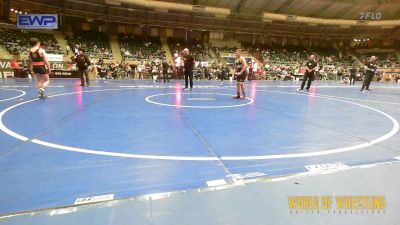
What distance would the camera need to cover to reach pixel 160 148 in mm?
4121

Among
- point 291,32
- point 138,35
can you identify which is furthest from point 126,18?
point 291,32

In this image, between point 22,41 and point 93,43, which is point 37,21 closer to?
point 22,41

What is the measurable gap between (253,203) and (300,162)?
4.72ft

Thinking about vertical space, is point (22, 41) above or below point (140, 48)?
below

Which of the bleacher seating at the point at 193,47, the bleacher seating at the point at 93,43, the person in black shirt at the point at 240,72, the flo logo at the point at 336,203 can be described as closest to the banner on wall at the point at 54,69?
the bleacher seating at the point at 93,43

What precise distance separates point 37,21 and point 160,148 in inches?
1016

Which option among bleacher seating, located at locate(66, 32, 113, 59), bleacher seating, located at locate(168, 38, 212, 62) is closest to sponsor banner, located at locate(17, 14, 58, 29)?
bleacher seating, located at locate(66, 32, 113, 59)

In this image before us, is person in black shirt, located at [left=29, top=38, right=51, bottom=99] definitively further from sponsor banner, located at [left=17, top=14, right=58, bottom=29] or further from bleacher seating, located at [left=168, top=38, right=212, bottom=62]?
bleacher seating, located at [left=168, top=38, right=212, bottom=62]

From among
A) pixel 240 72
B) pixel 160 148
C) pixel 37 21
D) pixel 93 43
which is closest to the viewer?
pixel 160 148

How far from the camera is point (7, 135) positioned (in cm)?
464

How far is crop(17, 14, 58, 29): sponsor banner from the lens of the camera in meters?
24.0

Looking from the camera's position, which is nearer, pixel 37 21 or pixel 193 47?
pixel 37 21

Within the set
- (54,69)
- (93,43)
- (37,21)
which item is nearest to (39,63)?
(54,69)

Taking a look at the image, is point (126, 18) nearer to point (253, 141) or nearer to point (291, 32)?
point (291, 32)
